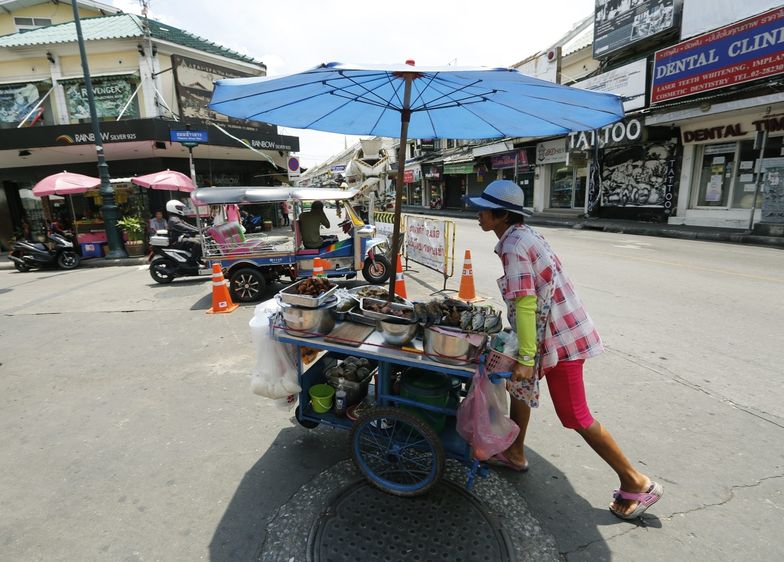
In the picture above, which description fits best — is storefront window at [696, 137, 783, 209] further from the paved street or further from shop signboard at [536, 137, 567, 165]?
the paved street

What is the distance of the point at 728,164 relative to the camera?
15250 mm

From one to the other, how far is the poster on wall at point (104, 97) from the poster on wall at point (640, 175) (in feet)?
69.9

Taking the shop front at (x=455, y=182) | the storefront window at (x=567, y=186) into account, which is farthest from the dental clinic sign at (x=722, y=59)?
the shop front at (x=455, y=182)

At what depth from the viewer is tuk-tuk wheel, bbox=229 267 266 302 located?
292 inches

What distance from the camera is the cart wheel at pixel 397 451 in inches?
97.8

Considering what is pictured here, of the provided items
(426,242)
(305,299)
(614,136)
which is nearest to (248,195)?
(426,242)

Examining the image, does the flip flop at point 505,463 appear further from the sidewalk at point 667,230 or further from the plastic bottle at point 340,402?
the sidewalk at point 667,230

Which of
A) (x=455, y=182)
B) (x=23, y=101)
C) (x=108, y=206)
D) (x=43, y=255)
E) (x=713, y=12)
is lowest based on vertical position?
(x=43, y=255)

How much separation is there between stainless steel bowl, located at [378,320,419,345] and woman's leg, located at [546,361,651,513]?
0.86 meters

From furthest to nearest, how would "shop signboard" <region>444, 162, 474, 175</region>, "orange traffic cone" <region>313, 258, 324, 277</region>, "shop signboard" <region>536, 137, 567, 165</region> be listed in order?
1. "shop signboard" <region>444, 162, 474, 175</region>
2. "shop signboard" <region>536, 137, 567, 165</region>
3. "orange traffic cone" <region>313, 258, 324, 277</region>

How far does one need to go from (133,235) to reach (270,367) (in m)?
12.8

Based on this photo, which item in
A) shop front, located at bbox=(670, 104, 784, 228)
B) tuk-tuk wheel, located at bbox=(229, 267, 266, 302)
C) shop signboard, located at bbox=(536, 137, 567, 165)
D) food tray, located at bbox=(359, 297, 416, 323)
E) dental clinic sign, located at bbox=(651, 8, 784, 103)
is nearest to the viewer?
food tray, located at bbox=(359, 297, 416, 323)

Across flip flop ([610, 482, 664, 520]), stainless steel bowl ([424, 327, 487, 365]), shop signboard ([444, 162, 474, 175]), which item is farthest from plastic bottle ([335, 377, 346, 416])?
shop signboard ([444, 162, 474, 175])

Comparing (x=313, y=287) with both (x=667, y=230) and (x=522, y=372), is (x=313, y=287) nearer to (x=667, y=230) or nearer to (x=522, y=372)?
(x=522, y=372)
